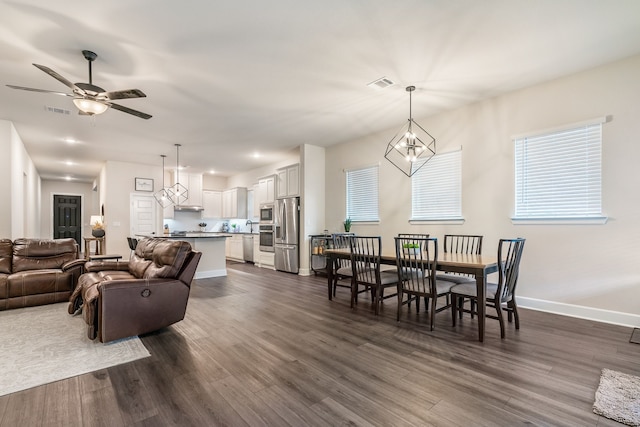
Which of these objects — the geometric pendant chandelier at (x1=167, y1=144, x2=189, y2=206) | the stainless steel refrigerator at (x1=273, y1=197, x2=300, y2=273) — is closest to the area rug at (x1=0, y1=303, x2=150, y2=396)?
the stainless steel refrigerator at (x1=273, y1=197, x2=300, y2=273)

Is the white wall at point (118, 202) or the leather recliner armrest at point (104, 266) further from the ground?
the white wall at point (118, 202)

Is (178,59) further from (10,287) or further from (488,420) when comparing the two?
(488,420)

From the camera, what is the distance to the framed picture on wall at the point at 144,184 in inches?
334

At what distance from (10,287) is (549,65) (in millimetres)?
7158

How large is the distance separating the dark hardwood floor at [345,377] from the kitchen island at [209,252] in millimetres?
2823

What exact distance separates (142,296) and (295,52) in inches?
114

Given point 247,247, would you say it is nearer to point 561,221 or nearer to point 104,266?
point 104,266

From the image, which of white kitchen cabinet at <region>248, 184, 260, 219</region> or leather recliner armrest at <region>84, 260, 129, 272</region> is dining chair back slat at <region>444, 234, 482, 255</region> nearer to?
leather recliner armrest at <region>84, 260, 129, 272</region>

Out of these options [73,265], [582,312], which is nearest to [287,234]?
[73,265]

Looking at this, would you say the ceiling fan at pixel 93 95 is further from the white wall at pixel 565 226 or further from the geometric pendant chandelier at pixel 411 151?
the white wall at pixel 565 226

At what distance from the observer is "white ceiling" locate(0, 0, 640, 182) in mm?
2564

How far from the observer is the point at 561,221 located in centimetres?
375

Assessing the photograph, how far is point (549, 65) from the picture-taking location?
137 inches

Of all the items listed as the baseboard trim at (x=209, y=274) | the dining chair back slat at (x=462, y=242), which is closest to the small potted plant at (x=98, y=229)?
the baseboard trim at (x=209, y=274)
